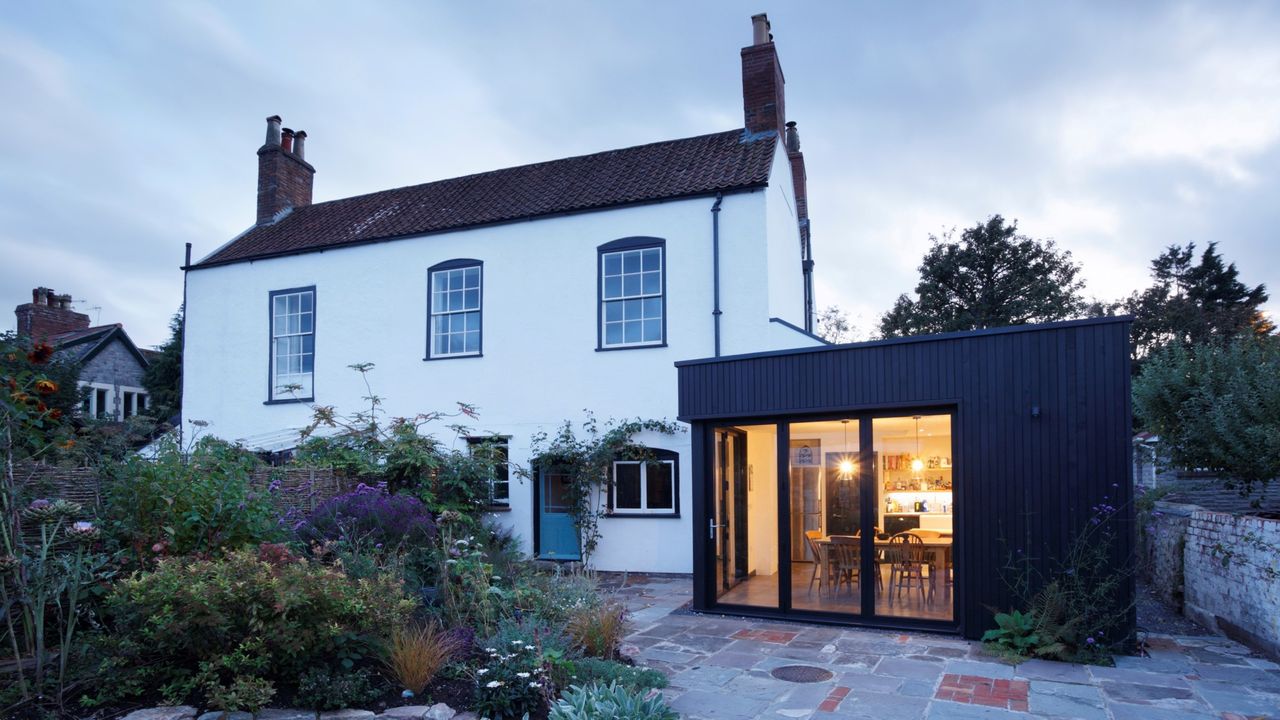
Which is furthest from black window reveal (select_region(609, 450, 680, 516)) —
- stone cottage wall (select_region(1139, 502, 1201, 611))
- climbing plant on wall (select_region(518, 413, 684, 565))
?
stone cottage wall (select_region(1139, 502, 1201, 611))

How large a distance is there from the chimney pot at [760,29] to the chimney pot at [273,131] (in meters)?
10.9

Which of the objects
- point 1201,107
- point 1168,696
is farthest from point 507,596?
point 1201,107

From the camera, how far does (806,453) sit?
9.02m

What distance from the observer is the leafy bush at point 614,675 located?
212 inches

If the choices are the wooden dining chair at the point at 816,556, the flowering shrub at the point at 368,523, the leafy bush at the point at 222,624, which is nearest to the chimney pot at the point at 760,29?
the wooden dining chair at the point at 816,556

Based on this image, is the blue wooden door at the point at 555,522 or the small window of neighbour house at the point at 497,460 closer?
the small window of neighbour house at the point at 497,460

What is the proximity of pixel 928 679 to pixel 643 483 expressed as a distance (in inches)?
270

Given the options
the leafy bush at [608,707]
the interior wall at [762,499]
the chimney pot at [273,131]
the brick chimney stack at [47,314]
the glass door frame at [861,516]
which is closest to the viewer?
the leafy bush at [608,707]

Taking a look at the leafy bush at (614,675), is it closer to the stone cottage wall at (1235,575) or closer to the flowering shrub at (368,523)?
the flowering shrub at (368,523)

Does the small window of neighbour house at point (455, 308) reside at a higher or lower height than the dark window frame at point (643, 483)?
higher

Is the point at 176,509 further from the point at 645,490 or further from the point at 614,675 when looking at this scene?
the point at 645,490

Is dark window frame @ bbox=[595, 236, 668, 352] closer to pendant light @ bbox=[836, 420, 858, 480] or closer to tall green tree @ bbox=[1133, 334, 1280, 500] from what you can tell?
pendant light @ bbox=[836, 420, 858, 480]

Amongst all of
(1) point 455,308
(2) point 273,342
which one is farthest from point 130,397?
(1) point 455,308

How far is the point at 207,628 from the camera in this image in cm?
496
